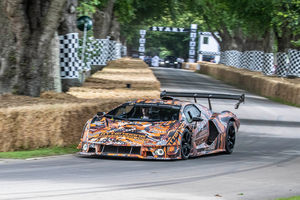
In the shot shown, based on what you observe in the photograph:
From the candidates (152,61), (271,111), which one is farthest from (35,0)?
(152,61)

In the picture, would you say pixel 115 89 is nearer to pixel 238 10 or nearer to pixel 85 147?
pixel 85 147

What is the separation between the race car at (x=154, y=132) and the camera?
12172 millimetres

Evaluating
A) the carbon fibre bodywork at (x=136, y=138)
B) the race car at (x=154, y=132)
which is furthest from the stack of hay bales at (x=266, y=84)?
the carbon fibre bodywork at (x=136, y=138)

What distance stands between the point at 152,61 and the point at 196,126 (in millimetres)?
93461

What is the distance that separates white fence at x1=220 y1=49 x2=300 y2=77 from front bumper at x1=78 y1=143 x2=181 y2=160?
30587 millimetres

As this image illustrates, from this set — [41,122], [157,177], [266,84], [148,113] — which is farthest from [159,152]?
[266,84]

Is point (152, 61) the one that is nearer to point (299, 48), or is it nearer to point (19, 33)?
point (299, 48)

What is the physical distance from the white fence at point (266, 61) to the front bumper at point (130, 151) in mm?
30587

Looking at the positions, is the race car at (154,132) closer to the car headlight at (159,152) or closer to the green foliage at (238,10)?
the car headlight at (159,152)

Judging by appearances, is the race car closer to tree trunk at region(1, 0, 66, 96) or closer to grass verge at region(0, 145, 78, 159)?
grass verge at region(0, 145, 78, 159)

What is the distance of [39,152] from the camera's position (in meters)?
12.6

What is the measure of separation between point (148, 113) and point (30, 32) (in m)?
4.66

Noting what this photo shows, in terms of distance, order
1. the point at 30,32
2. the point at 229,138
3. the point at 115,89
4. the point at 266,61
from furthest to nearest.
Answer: the point at 266,61 < the point at 115,89 < the point at 30,32 < the point at 229,138

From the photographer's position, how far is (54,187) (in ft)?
28.3
